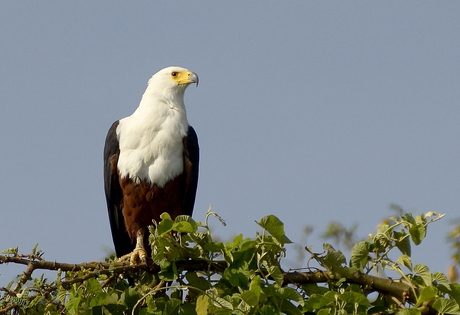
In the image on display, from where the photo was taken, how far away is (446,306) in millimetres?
3164

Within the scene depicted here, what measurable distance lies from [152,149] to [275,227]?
264 centimetres

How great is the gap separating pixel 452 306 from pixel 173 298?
1236 mm

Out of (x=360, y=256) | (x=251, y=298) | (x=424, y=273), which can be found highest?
(x=360, y=256)

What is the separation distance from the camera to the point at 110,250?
6035mm

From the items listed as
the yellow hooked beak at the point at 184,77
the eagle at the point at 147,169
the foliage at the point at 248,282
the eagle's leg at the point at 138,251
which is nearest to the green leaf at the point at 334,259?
the foliage at the point at 248,282

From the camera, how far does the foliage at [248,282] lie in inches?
126

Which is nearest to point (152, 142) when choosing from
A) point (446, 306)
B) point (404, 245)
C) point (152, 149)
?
point (152, 149)

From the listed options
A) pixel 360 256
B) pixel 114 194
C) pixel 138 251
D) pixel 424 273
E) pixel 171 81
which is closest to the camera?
pixel 424 273

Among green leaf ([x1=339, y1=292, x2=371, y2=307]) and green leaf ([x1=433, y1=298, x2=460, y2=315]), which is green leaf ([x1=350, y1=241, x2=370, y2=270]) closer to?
green leaf ([x1=339, y1=292, x2=371, y2=307])

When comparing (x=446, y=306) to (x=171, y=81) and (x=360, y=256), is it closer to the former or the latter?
(x=360, y=256)

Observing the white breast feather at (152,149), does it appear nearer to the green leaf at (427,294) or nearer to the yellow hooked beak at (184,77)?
the yellow hooked beak at (184,77)

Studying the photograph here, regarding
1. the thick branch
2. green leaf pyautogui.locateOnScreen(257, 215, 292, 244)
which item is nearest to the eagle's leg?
the thick branch

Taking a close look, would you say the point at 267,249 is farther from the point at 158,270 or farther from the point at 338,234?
the point at 338,234

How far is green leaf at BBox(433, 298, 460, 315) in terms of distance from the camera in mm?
3145
